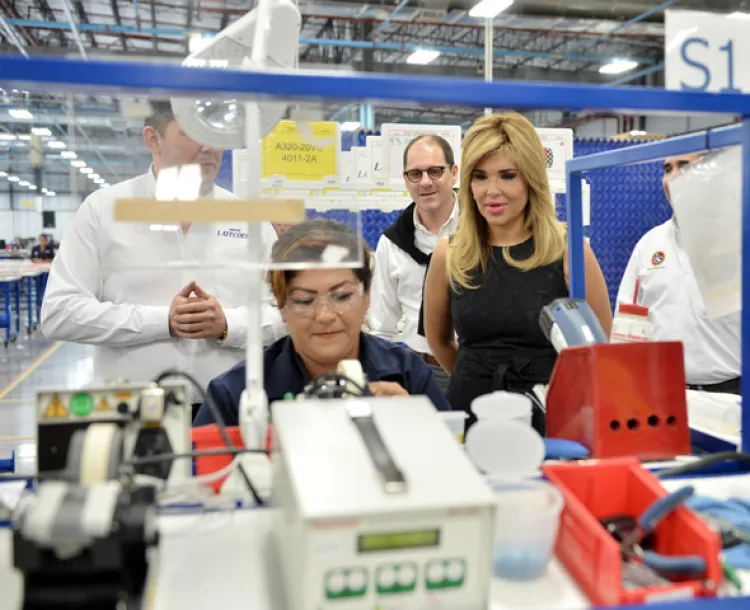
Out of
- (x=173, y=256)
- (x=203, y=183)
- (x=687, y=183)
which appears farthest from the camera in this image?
(x=173, y=256)

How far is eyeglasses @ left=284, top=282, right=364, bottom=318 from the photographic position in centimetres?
167

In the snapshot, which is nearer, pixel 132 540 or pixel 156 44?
pixel 132 540

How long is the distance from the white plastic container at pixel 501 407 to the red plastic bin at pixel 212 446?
15.9 inches

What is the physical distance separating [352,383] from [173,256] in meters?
0.70

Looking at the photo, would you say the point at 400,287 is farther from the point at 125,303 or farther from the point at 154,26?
the point at 154,26

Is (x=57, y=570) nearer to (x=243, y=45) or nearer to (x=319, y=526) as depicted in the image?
(x=319, y=526)

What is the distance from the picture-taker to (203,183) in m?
1.17

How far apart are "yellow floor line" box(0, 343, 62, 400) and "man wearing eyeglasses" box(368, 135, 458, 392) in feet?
14.0

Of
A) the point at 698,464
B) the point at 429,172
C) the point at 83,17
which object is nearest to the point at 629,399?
the point at 698,464

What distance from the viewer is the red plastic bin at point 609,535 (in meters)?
0.87

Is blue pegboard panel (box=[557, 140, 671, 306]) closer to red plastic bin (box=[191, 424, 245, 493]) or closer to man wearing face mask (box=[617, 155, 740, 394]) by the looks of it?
man wearing face mask (box=[617, 155, 740, 394])

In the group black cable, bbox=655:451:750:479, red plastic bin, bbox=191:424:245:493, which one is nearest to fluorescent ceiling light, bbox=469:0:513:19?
black cable, bbox=655:451:750:479

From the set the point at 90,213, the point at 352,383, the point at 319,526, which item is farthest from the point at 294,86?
the point at 90,213

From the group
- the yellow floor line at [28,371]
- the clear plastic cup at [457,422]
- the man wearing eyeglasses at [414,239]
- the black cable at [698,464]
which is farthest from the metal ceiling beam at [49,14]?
the black cable at [698,464]
